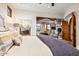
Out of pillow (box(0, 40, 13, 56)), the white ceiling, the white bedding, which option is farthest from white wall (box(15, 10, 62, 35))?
pillow (box(0, 40, 13, 56))

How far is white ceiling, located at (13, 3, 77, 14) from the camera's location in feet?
5.90

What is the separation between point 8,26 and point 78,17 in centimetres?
118

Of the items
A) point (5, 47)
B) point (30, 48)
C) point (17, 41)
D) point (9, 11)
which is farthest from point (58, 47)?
point (9, 11)

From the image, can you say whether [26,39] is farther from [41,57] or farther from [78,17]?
[78,17]

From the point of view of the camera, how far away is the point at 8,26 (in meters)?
1.80

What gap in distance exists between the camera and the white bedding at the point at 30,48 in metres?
1.67

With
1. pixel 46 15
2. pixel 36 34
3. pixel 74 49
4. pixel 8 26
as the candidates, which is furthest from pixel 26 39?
pixel 74 49

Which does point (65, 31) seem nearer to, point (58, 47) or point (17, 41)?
point (58, 47)

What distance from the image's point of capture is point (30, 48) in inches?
69.7

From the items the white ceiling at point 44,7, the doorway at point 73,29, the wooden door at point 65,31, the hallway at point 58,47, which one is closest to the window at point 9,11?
the white ceiling at point 44,7

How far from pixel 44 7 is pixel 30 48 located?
717mm

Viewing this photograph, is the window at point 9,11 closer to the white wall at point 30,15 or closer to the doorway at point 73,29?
the white wall at point 30,15

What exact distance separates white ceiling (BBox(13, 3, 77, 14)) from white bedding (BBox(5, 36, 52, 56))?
0.49m

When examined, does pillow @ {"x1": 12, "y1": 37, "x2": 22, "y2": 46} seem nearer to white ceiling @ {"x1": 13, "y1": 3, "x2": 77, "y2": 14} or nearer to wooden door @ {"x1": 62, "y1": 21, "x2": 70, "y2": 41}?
white ceiling @ {"x1": 13, "y1": 3, "x2": 77, "y2": 14}
